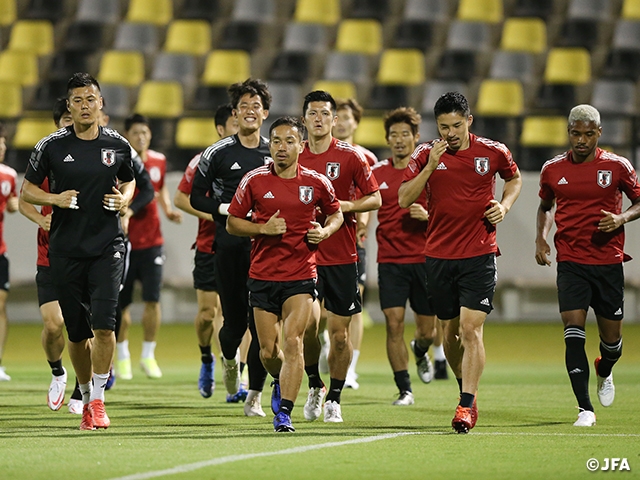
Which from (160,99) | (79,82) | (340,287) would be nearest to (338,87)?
(160,99)

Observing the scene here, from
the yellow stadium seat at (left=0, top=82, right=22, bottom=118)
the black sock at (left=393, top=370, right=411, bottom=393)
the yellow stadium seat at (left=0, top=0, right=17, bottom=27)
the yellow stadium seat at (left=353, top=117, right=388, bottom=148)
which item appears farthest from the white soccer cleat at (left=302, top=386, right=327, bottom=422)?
the yellow stadium seat at (left=0, top=0, right=17, bottom=27)

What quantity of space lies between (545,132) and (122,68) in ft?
26.2

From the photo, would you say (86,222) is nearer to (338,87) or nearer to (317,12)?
(338,87)

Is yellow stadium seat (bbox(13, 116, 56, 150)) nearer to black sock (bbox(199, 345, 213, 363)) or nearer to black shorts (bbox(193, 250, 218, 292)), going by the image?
black shorts (bbox(193, 250, 218, 292))

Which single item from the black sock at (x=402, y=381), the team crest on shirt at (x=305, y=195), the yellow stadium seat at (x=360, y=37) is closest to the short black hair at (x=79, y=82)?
the team crest on shirt at (x=305, y=195)

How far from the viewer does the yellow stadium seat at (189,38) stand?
23078 millimetres

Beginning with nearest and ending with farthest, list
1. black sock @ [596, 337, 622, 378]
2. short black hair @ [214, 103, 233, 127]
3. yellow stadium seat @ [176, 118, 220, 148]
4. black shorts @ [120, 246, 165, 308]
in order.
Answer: black sock @ [596, 337, 622, 378]
short black hair @ [214, 103, 233, 127]
black shorts @ [120, 246, 165, 308]
yellow stadium seat @ [176, 118, 220, 148]

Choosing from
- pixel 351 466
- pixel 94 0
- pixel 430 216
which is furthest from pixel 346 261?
pixel 94 0

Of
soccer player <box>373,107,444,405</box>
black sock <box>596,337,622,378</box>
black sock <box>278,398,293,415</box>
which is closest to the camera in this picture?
black sock <box>278,398,293,415</box>

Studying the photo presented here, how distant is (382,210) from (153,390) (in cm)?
282

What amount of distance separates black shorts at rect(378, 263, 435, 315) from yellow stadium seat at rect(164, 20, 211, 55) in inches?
507

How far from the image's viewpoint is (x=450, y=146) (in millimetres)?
8609

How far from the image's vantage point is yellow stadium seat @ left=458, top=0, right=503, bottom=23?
22.4m

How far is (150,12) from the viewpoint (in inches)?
929
